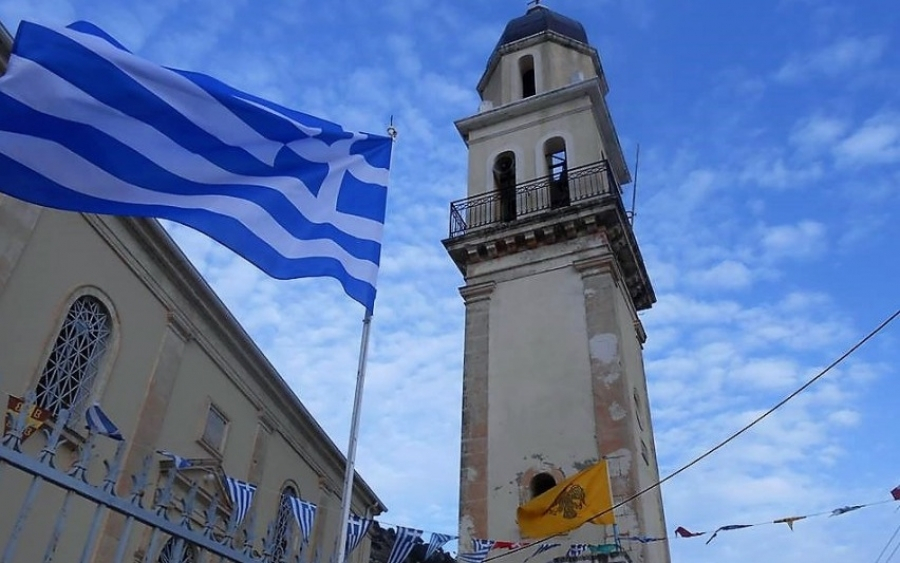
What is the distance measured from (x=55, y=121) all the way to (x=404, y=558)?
629 cm

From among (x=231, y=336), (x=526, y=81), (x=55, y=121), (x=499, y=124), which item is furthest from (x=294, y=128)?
(x=526, y=81)

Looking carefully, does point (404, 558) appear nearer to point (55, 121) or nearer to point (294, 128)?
point (294, 128)

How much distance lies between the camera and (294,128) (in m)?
5.64

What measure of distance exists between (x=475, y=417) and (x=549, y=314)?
2267 mm

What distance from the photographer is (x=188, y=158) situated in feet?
16.0

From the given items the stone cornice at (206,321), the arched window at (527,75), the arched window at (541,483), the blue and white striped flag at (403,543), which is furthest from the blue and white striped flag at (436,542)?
the arched window at (527,75)

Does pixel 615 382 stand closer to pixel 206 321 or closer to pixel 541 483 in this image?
pixel 541 483

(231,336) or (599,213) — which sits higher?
(599,213)

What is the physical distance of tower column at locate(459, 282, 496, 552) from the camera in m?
12.3

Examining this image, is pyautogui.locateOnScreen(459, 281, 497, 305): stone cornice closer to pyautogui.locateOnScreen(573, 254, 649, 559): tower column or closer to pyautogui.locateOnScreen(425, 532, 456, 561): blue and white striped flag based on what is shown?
pyautogui.locateOnScreen(573, 254, 649, 559): tower column

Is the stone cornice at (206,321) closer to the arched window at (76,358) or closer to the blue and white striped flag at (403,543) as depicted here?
the arched window at (76,358)

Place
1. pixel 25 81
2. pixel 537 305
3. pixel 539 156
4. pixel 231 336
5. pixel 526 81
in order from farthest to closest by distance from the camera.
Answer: pixel 526 81, pixel 539 156, pixel 231 336, pixel 537 305, pixel 25 81

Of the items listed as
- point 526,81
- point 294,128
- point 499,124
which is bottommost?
point 294,128

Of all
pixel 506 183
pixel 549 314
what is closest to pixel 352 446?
pixel 549 314
